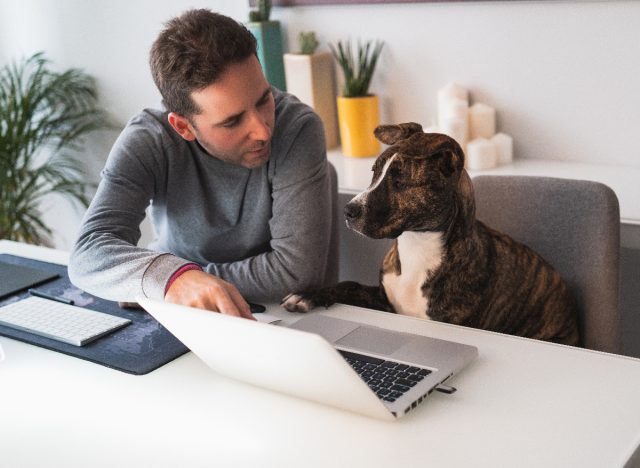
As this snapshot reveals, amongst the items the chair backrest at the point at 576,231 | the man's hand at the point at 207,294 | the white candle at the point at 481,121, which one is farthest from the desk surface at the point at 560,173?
the man's hand at the point at 207,294

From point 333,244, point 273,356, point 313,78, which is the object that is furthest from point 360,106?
point 273,356

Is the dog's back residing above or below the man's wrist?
below

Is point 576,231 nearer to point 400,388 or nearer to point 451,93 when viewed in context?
point 400,388

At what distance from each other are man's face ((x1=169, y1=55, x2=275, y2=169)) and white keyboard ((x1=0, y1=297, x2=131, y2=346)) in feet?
1.39

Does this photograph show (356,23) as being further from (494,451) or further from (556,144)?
(494,451)

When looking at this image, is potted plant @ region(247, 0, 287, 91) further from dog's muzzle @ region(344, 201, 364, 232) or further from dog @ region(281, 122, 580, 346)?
dog's muzzle @ region(344, 201, 364, 232)

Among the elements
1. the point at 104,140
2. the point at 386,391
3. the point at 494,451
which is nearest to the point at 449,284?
the point at 386,391

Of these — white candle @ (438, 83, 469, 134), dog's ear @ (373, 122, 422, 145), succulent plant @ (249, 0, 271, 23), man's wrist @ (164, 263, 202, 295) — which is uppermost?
succulent plant @ (249, 0, 271, 23)

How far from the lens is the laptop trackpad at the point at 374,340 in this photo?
4.74 feet

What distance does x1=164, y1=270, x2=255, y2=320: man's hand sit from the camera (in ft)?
4.71

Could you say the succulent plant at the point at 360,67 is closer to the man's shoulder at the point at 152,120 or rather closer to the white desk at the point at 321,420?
the man's shoulder at the point at 152,120

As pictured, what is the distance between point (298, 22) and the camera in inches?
123

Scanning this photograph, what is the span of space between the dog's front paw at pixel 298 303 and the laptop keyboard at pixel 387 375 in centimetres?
28

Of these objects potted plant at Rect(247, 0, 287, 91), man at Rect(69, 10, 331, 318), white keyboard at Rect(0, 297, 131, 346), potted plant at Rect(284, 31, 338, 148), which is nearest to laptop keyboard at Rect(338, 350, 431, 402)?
man at Rect(69, 10, 331, 318)
